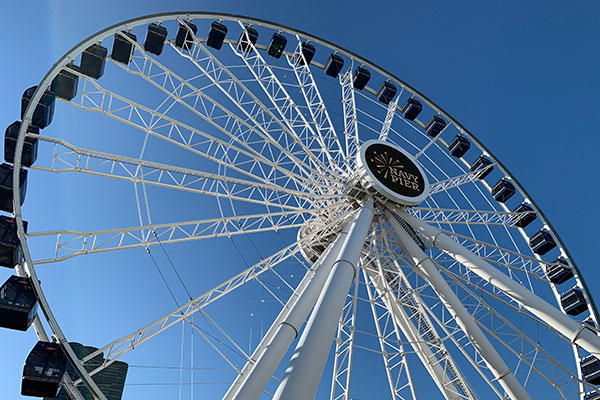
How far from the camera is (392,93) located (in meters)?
25.7

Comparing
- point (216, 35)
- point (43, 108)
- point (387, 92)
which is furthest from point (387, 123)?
point (43, 108)

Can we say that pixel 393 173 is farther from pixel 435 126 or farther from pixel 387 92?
pixel 435 126

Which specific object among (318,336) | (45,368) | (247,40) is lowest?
(45,368)

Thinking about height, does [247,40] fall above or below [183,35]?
above

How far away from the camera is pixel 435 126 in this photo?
26000 mm

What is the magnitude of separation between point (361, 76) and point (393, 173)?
8.33 meters

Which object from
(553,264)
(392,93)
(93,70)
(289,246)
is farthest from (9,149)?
(553,264)

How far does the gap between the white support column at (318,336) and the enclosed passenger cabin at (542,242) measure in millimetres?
14648

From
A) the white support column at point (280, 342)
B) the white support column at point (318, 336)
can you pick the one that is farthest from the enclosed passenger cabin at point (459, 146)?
the white support column at point (318, 336)

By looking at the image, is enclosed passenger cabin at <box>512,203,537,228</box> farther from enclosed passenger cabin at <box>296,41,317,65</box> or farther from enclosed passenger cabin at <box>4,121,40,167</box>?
enclosed passenger cabin at <box>4,121,40,167</box>

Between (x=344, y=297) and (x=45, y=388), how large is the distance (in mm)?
7878

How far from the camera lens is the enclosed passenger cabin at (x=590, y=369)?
64.3 feet

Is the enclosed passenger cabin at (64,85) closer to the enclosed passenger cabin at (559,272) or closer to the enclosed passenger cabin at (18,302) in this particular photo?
the enclosed passenger cabin at (18,302)

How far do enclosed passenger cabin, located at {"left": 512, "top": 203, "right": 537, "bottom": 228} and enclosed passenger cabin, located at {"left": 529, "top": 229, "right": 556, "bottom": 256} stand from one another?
2.38ft
